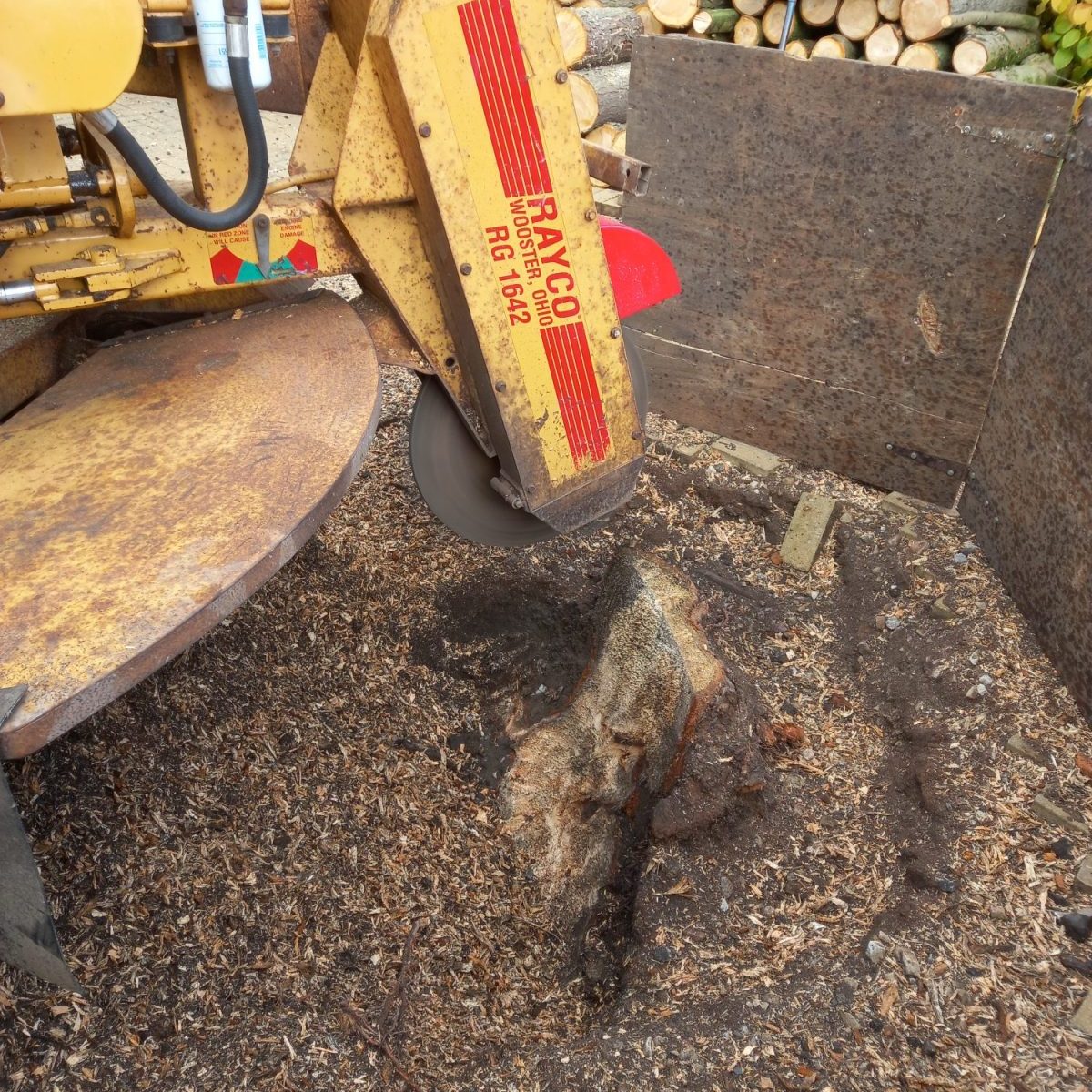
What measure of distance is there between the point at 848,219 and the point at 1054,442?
1.02 metres

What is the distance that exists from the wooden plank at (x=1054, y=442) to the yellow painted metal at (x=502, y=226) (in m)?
1.27

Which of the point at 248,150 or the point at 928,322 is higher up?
the point at 248,150

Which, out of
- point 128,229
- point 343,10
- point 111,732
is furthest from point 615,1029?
point 343,10

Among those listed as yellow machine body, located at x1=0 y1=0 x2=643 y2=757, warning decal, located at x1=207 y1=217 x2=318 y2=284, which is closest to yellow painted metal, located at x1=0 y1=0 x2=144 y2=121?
yellow machine body, located at x1=0 y1=0 x2=643 y2=757

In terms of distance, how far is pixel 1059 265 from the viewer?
119 inches

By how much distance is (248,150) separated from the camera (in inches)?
77.4

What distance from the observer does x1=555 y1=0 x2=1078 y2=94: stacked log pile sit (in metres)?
4.47

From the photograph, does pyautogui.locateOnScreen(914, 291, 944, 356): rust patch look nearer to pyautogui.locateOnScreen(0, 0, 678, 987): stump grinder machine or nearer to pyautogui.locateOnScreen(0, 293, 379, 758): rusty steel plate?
pyautogui.locateOnScreen(0, 0, 678, 987): stump grinder machine

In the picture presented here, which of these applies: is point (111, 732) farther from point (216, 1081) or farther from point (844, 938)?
point (844, 938)

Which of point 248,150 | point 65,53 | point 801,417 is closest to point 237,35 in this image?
point 248,150

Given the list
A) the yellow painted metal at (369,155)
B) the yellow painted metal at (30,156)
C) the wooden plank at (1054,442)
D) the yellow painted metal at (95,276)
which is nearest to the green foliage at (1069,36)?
the wooden plank at (1054,442)

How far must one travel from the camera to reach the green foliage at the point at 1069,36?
4.50m

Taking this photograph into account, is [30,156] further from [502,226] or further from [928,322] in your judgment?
A: [928,322]

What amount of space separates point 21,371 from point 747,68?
8.05 ft
